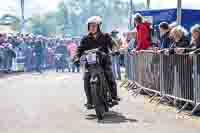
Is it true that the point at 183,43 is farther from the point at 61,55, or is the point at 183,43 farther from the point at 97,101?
the point at 61,55

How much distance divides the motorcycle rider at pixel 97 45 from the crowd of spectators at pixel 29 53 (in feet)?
51.1

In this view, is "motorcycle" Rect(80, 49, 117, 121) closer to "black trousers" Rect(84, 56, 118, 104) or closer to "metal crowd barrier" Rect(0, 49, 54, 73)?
"black trousers" Rect(84, 56, 118, 104)

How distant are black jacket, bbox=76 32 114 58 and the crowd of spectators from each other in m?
15.6

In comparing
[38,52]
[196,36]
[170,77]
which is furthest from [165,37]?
[38,52]

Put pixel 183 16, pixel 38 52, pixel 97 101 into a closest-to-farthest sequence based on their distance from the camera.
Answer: pixel 97 101 < pixel 183 16 < pixel 38 52

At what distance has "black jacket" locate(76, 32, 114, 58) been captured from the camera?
11.4 metres

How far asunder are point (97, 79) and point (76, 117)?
83 cm

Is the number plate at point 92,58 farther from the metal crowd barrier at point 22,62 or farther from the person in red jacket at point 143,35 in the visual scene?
the metal crowd barrier at point 22,62

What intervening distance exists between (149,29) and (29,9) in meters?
73.3

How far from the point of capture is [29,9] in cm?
8819

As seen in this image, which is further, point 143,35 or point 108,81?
point 143,35

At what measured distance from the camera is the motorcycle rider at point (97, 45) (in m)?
11.3

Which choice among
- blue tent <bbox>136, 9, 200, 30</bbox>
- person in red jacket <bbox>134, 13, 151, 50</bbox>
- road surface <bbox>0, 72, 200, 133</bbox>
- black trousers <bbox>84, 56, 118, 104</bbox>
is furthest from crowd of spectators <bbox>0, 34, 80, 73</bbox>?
black trousers <bbox>84, 56, 118, 104</bbox>

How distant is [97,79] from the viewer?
1092cm
